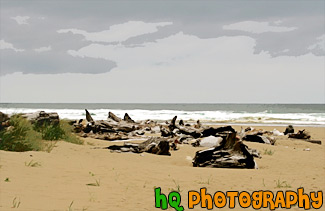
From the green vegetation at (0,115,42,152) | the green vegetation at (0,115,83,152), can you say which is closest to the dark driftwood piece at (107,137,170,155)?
the green vegetation at (0,115,83,152)

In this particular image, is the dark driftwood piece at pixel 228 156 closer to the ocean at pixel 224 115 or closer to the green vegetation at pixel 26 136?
the green vegetation at pixel 26 136

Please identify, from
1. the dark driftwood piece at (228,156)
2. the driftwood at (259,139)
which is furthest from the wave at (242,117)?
the dark driftwood piece at (228,156)

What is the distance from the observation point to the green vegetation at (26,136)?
420 inches

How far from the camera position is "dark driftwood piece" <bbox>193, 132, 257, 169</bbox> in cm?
1027

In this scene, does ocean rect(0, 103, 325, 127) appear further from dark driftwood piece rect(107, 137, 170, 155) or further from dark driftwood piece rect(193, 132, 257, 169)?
dark driftwood piece rect(193, 132, 257, 169)

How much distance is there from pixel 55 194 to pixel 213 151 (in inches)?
218

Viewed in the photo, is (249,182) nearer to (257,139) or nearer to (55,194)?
(55,194)

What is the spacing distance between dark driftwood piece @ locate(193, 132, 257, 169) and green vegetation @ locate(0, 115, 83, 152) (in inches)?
185

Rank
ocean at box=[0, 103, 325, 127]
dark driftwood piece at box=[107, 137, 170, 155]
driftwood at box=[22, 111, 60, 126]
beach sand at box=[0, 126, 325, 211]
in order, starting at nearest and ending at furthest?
1. beach sand at box=[0, 126, 325, 211]
2. dark driftwood piece at box=[107, 137, 170, 155]
3. driftwood at box=[22, 111, 60, 126]
4. ocean at box=[0, 103, 325, 127]

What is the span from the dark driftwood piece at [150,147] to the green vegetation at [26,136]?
7.74ft

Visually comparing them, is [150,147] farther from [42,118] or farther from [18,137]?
[42,118]

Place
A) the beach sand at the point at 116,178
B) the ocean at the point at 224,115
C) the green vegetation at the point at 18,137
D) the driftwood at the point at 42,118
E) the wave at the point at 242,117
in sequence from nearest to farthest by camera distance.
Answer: the beach sand at the point at 116,178, the green vegetation at the point at 18,137, the driftwood at the point at 42,118, the ocean at the point at 224,115, the wave at the point at 242,117

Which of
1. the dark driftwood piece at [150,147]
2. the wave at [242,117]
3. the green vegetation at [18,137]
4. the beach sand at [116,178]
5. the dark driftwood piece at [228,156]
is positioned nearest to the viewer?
the beach sand at [116,178]

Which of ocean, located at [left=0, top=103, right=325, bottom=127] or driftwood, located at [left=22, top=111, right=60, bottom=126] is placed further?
ocean, located at [left=0, top=103, right=325, bottom=127]
